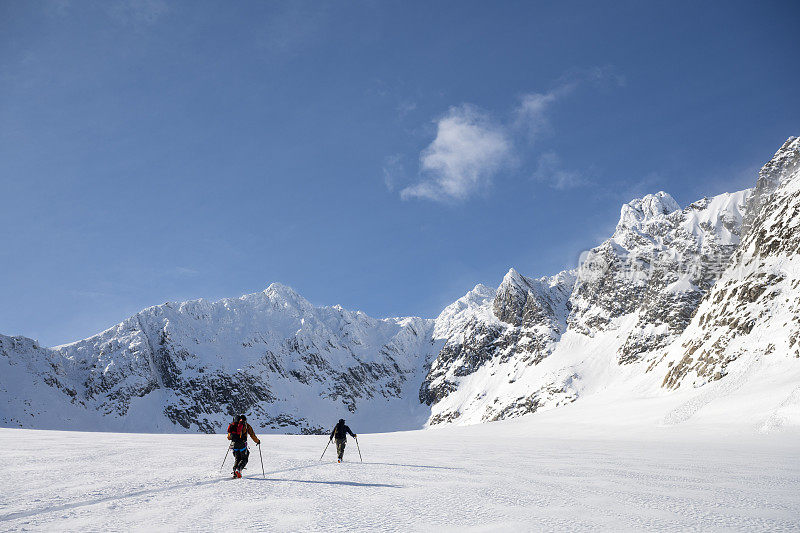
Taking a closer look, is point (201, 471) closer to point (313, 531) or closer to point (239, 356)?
point (313, 531)

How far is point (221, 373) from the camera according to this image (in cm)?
14850

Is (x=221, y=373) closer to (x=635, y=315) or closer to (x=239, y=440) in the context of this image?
(x=635, y=315)

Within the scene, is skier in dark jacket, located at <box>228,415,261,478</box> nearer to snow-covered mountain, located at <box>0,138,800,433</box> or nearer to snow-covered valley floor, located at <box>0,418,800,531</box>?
snow-covered valley floor, located at <box>0,418,800,531</box>

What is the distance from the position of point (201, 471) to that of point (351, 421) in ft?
478

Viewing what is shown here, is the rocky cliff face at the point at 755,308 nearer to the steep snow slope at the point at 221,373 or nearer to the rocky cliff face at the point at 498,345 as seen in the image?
the rocky cliff face at the point at 498,345

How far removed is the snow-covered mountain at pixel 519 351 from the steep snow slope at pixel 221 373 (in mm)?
490

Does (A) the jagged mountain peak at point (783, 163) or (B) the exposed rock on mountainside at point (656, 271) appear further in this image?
(B) the exposed rock on mountainside at point (656, 271)

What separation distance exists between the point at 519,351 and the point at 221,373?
95.8m

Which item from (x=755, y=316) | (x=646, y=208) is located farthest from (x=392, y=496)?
(x=646, y=208)

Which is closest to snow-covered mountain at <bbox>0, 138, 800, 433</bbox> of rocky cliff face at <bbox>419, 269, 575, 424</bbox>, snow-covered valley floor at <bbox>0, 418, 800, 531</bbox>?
rocky cliff face at <bbox>419, 269, 575, 424</bbox>

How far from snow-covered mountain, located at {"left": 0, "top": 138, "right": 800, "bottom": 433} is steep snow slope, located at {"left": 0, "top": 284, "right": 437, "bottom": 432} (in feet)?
1.61

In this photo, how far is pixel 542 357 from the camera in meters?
132

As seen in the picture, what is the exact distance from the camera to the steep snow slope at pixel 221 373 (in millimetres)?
124812

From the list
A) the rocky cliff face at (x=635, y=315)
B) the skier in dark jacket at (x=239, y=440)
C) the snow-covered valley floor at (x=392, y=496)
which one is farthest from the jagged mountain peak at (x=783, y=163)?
the skier in dark jacket at (x=239, y=440)
